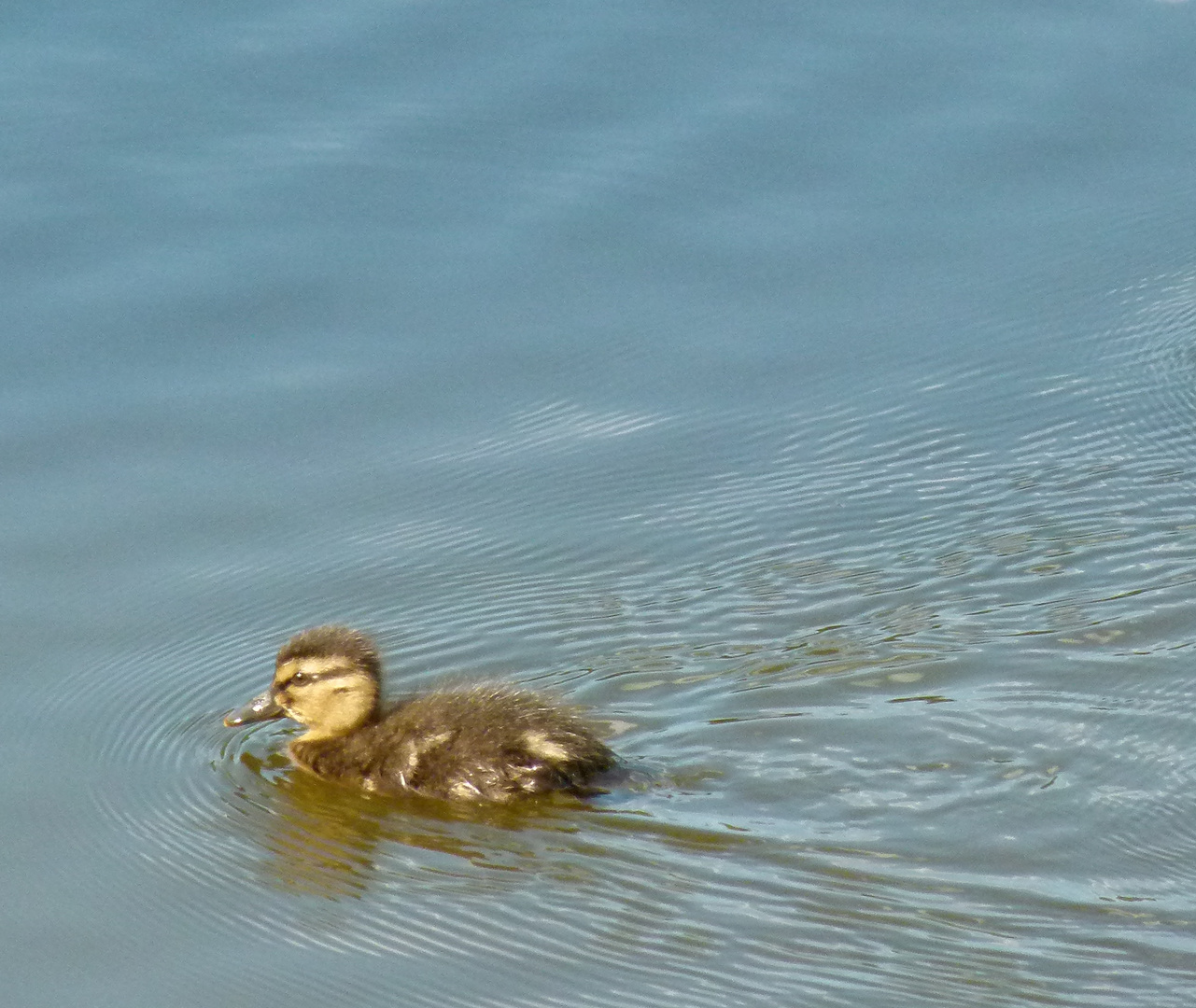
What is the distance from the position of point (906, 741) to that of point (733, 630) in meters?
0.60

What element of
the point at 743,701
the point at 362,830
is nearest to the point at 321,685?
the point at 362,830

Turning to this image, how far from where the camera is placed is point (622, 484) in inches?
222

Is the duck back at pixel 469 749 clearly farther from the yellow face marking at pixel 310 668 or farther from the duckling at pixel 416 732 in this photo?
the yellow face marking at pixel 310 668

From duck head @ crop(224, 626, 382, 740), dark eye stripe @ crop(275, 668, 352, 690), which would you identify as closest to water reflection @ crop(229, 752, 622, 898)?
duck head @ crop(224, 626, 382, 740)

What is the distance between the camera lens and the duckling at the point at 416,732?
450 cm

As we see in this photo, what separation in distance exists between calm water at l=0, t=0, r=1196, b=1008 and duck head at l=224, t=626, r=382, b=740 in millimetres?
138

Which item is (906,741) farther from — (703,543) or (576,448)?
(576,448)

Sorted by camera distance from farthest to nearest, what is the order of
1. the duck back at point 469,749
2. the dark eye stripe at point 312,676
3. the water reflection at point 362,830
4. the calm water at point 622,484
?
the dark eye stripe at point 312,676
the duck back at point 469,749
the water reflection at point 362,830
the calm water at point 622,484

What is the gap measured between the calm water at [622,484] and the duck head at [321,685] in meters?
0.14

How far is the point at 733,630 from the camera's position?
4.94m

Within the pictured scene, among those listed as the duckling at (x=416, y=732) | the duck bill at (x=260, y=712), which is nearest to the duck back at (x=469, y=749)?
the duckling at (x=416, y=732)

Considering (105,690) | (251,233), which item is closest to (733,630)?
(105,690)

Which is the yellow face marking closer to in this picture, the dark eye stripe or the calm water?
the dark eye stripe

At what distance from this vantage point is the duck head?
475 cm
